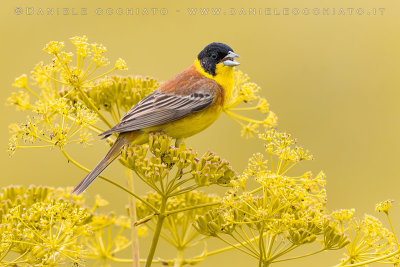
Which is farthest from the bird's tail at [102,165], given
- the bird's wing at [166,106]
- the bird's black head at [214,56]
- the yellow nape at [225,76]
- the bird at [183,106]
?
the bird's black head at [214,56]

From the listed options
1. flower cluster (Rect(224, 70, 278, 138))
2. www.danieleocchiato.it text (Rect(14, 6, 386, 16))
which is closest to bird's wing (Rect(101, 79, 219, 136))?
flower cluster (Rect(224, 70, 278, 138))

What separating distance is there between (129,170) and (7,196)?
0.80m

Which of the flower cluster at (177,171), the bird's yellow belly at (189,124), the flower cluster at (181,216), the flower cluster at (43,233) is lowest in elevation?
the flower cluster at (43,233)

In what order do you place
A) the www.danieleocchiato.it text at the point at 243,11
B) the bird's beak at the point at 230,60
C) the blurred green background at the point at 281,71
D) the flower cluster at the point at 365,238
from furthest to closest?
the www.danieleocchiato.it text at the point at 243,11 < the blurred green background at the point at 281,71 < the bird's beak at the point at 230,60 < the flower cluster at the point at 365,238

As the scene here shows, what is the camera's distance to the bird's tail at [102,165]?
14.4ft

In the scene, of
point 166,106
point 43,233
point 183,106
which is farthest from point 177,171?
point 183,106

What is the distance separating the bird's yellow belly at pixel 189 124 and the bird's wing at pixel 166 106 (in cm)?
5

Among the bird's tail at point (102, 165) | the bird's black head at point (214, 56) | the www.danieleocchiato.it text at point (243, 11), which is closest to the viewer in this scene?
the bird's tail at point (102, 165)

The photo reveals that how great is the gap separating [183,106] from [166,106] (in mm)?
170

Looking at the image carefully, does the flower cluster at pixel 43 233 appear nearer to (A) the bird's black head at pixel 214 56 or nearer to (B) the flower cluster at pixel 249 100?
(B) the flower cluster at pixel 249 100

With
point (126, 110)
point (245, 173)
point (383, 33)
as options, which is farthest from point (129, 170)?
point (383, 33)

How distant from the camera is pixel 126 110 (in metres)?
4.96

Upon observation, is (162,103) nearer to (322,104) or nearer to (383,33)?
(322,104)

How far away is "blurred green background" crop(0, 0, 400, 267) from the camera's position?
32.1 feet
